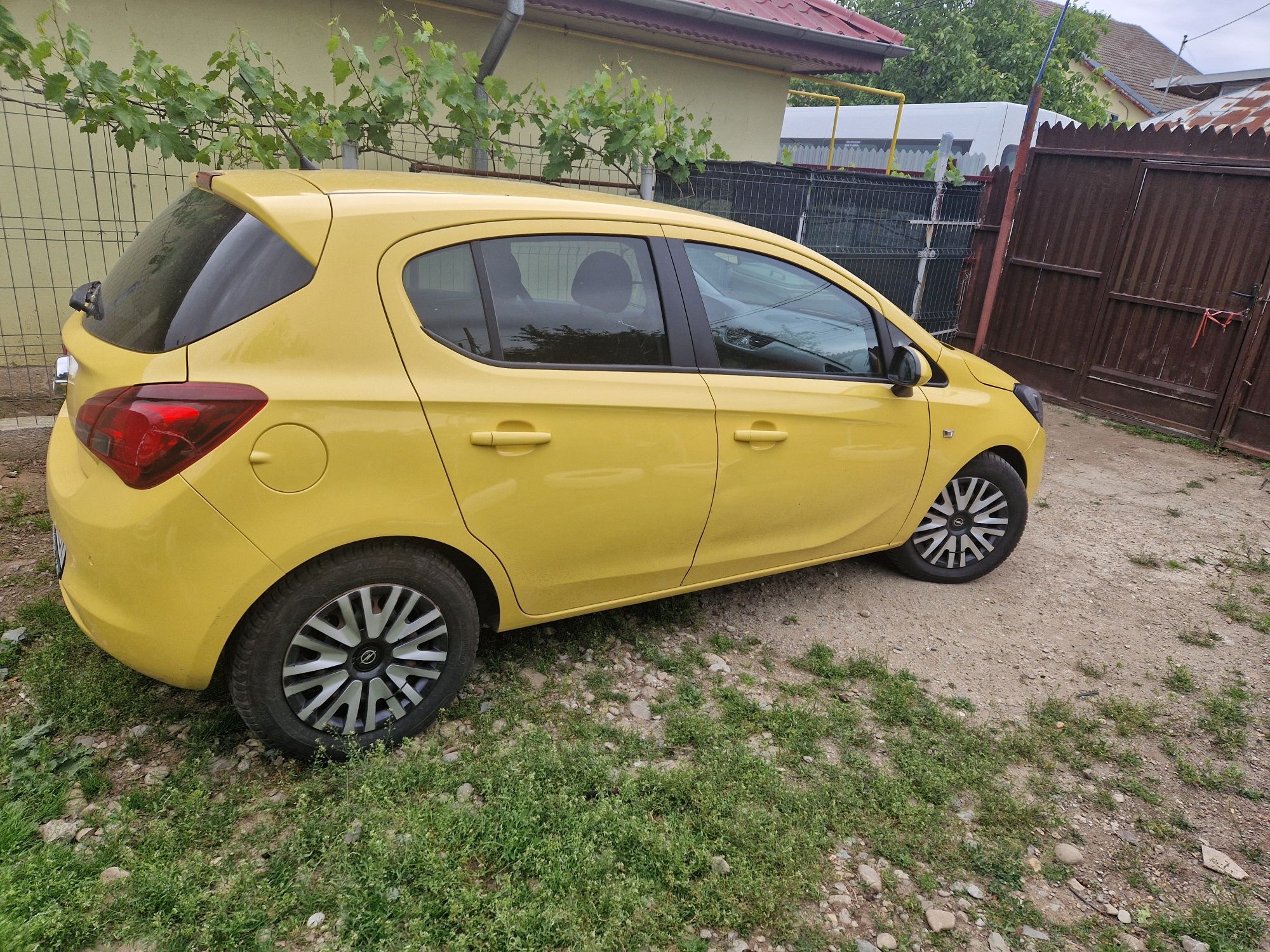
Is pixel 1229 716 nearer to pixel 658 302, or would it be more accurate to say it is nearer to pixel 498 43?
pixel 658 302

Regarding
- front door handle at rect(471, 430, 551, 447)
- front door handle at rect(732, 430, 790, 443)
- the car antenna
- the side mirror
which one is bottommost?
front door handle at rect(732, 430, 790, 443)

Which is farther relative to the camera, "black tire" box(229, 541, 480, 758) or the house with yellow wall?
the house with yellow wall

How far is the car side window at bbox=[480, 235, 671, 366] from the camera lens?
9.52ft

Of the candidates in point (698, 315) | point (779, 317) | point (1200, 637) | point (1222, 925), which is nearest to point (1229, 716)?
point (1200, 637)

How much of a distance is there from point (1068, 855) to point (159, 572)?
115 inches

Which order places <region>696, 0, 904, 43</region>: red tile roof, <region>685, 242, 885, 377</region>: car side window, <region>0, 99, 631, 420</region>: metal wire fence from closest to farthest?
1. <region>685, 242, 885, 377</region>: car side window
2. <region>0, 99, 631, 420</region>: metal wire fence
3. <region>696, 0, 904, 43</region>: red tile roof

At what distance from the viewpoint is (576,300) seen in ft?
10.1

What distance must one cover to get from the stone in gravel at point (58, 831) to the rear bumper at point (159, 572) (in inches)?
18.2

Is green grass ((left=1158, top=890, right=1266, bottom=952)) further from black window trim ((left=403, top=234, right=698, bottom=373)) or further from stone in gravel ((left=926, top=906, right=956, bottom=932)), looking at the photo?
black window trim ((left=403, top=234, right=698, bottom=373))

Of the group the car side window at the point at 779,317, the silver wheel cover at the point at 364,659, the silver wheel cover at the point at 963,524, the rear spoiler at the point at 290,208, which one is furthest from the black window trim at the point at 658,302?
the silver wheel cover at the point at 963,524

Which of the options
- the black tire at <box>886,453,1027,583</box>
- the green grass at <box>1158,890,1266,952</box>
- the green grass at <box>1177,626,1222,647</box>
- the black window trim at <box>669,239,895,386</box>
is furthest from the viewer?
the black tire at <box>886,453,1027,583</box>

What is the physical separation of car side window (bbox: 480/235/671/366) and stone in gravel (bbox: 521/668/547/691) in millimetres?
1271

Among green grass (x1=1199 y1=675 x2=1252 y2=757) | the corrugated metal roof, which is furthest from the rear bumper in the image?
the corrugated metal roof

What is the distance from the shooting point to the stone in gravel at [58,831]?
2414 millimetres
